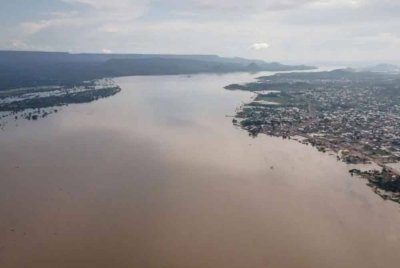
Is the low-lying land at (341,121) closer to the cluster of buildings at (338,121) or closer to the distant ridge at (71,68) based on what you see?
the cluster of buildings at (338,121)

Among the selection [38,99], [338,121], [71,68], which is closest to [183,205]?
[338,121]

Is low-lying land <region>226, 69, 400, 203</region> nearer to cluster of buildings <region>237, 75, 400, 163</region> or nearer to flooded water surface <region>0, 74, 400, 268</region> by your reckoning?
cluster of buildings <region>237, 75, 400, 163</region>

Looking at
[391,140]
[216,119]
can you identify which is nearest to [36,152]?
[216,119]

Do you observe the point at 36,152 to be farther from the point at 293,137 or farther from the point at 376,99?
the point at 376,99

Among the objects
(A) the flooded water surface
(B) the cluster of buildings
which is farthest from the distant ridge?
(A) the flooded water surface

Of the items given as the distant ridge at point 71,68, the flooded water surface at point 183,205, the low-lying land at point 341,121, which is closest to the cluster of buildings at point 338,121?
the low-lying land at point 341,121

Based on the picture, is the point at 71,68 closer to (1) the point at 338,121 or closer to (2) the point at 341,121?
(1) the point at 338,121
